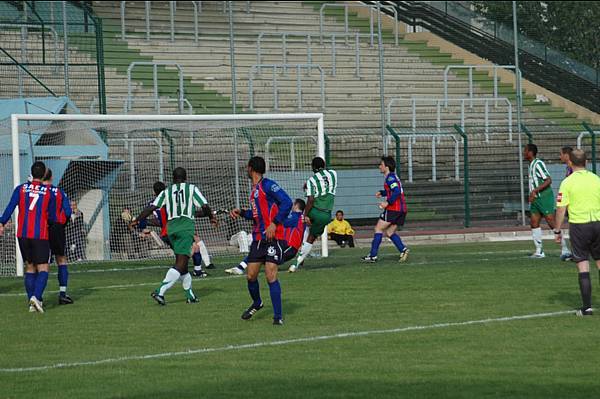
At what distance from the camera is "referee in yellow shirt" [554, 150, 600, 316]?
544 inches

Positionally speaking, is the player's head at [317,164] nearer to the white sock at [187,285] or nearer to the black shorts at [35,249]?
the white sock at [187,285]

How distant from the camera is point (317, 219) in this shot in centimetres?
2111

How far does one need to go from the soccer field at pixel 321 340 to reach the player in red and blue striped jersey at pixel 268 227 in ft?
1.74

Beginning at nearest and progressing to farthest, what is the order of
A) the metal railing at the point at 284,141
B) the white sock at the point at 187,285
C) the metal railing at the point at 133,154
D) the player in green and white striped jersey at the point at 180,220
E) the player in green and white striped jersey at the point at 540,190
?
the player in green and white striped jersey at the point at 180,220 < the white sock at the point at 187,285 < the player in green and white striped jersey at the point at 540,190 < the metal railing at the point at 133,154 < the metal railing at the point at 284,141

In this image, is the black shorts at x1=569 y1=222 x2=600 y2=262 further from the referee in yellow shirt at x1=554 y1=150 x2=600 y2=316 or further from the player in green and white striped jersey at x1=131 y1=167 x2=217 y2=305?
the player in green and white striped jersey at x1=131 y1=167 x2=217 y2=305

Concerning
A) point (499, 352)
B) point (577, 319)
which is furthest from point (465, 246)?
point (499, 352)

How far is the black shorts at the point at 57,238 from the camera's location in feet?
54.3

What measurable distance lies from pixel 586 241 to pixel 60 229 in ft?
23.3

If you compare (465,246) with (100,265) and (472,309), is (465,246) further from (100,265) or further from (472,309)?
(472,309)

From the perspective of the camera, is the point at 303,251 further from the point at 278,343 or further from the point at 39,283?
the point at 278,343

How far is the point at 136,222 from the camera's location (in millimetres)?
17188

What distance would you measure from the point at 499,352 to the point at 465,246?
16.0 meters

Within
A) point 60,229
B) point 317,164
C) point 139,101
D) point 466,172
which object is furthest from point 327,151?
point 60,229

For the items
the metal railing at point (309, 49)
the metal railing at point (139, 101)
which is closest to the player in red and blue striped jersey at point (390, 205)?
the metal railing at point (139, 101)
